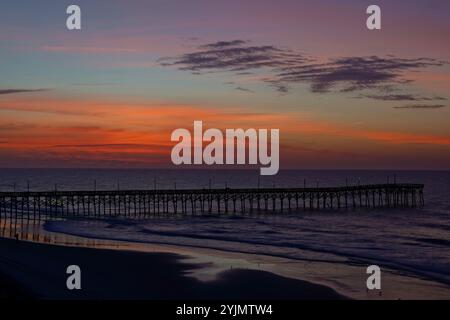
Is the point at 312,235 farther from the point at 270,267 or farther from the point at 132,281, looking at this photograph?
the point at 132,281

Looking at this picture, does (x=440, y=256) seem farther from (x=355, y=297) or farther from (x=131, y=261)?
(x=131, y=261)

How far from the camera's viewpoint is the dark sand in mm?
22344

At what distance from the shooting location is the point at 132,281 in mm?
24828

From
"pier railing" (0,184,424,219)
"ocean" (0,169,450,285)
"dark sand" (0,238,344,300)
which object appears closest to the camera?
"dark sand" (0,238,344,300)

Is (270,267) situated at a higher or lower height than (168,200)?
lower

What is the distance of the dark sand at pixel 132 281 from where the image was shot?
2234 cm

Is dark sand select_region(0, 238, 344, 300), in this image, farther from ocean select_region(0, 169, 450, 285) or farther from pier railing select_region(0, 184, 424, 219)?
pier railing select_region(0, 184, 424, 219)

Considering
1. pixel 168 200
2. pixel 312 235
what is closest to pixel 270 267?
pixel 312 235

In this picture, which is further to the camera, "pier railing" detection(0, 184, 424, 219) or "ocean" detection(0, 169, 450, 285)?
"pier railing" detection(0, 184, 424, 219)

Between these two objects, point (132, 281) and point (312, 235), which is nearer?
point (132, 281)

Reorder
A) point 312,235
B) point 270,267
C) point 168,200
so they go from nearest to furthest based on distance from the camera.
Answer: point 270,267, point 312,235, point 168,200

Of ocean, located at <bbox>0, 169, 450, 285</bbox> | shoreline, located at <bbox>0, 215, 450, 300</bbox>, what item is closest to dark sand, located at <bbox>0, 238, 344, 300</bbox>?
shoreline, located at <bbox>0, 215, 450, 300</bbox>

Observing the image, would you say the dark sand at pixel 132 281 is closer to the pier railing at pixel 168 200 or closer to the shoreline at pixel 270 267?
the shoreline at pixel 270 267
